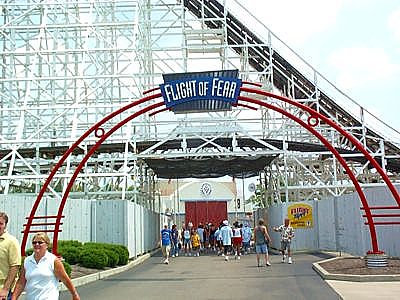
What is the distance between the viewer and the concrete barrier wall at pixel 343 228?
1673 centimetres

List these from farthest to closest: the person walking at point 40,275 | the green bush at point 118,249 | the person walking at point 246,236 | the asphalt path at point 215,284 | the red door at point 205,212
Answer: the red door at point 205,212 < the person walking at point 246,236 < the green bush at point 118,249 < the asphalt path at point 215,284 < the person walking at point 40,275

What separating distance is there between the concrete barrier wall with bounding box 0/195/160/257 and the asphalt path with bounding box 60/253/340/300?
2356mm

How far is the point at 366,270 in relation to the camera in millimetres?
13328

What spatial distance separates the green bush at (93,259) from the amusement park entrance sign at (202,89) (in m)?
4.96

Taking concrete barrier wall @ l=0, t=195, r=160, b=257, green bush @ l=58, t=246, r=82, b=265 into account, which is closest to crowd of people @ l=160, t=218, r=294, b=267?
concrete barrier wall @ l=0, t=195, r=160, b=257

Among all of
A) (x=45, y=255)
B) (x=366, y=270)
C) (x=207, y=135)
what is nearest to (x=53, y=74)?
(x=207, y=135)

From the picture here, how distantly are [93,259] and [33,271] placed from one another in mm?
9945

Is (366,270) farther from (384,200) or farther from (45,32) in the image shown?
(45,32)

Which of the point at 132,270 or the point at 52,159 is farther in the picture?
the point at 52,159

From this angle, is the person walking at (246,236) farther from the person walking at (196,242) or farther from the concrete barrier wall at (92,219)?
the concrete barrier wall at (92,219)

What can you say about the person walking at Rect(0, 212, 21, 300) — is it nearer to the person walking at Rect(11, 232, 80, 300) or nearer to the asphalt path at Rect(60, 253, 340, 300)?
the person walking at Rect(11, 232, 80, 300)

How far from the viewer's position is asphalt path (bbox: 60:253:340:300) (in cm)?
1131

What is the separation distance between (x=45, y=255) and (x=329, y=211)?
17263 mm

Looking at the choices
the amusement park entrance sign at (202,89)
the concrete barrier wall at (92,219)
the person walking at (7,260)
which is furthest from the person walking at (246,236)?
the person walking at (7,260)
